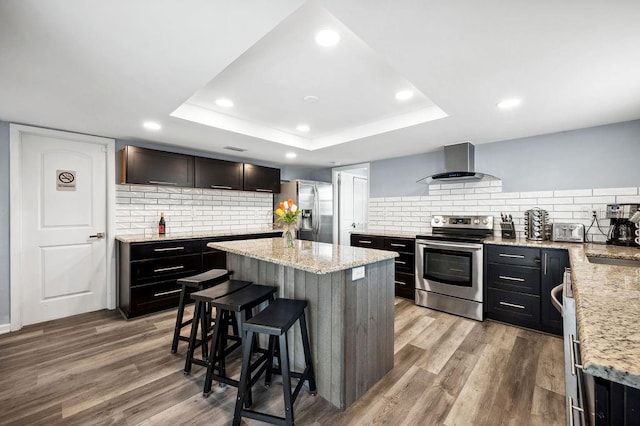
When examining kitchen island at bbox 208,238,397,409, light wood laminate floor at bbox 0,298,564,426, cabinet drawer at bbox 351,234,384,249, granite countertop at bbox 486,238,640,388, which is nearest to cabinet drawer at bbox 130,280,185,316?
light wood laminate floor at bbox 0,298,564,426

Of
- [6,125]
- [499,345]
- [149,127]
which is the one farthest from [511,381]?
[6,125]

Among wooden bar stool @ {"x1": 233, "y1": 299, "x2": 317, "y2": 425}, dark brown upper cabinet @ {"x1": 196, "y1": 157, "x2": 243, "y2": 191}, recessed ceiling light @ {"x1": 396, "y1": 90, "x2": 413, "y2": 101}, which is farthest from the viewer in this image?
dark brown upper cabinet @ {"x1": 196, "y1": 157, "x2": 243, "y2": 191}

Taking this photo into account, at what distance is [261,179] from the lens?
465 cm

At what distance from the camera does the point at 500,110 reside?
2.52m

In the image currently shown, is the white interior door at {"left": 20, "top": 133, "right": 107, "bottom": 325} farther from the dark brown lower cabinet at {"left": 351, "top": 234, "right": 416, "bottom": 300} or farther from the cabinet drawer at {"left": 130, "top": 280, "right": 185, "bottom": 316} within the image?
the dark brown lower cabinet at {"left": 351, "top": 234, "right": 416, "bottom": 300}

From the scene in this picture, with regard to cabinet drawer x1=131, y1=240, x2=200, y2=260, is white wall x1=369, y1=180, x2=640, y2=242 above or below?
above

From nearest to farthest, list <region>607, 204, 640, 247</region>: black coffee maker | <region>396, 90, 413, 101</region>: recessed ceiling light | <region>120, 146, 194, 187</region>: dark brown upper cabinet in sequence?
1. <region>396, 90, 413, 101</region>: recessed ceiling light
2. <region>607, 204, 640, 247</region>: black coffee maker
3. <region>120, 146, 194, 187</region>: dark brown upper cabinet

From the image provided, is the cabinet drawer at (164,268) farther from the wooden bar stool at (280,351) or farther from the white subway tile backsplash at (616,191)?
the white subway tile backsplash at (616,191)

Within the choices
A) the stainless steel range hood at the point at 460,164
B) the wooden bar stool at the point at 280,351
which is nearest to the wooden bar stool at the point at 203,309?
the wooden bar stool at the point at 280,351

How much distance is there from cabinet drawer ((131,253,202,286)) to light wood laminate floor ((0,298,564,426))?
0.58 m

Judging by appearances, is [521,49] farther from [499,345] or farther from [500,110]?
[499,345]

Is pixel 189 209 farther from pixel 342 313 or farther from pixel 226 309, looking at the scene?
pixel 342 313

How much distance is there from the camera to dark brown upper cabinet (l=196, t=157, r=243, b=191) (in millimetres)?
3953

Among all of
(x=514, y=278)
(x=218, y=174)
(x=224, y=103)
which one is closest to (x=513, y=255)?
(x=514, y=278)
